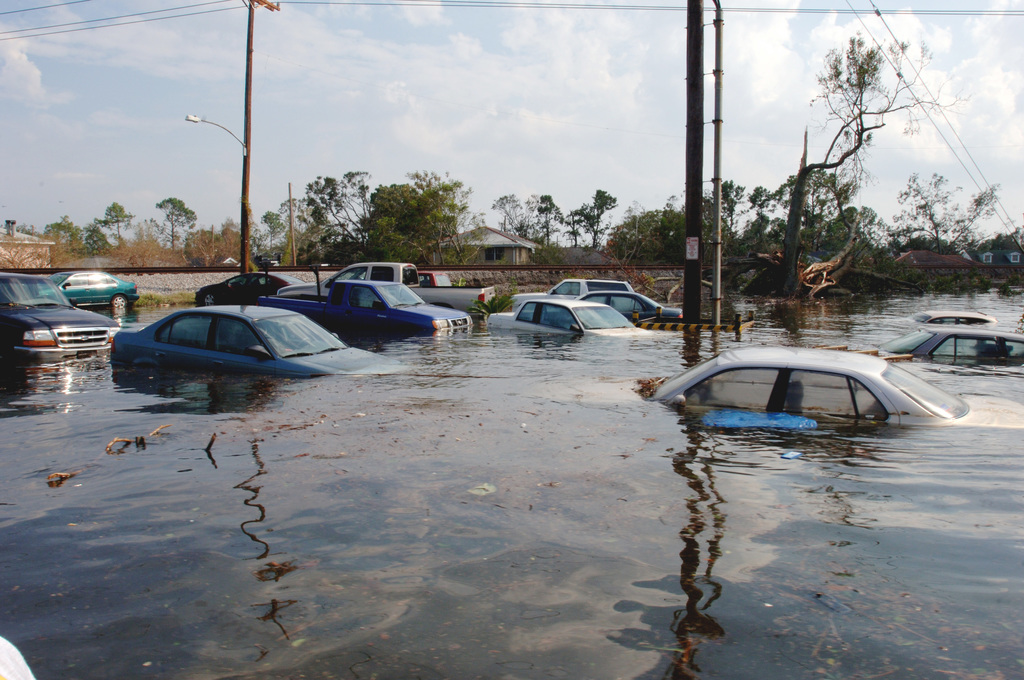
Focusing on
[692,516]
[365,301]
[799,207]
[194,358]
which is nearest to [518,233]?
[799,207]

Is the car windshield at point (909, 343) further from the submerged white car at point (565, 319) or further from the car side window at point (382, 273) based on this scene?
the car side window at point (382, 273)

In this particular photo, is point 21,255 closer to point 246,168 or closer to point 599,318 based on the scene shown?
point 246,168

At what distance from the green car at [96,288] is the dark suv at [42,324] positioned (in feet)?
50.4

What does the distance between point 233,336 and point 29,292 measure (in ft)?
19.9

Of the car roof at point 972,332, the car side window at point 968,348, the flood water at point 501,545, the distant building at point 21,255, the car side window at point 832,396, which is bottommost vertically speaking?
the flood water at point 501,545

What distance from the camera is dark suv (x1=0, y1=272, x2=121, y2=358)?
12781mm

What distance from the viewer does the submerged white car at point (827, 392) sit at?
6926 millimetres

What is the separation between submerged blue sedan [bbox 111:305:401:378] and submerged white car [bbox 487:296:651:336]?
17.8 feet

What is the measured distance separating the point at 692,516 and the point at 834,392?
8.32 feet

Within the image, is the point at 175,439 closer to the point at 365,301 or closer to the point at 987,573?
the point at 987,573

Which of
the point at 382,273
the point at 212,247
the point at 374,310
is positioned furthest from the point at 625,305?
the point at 212,247

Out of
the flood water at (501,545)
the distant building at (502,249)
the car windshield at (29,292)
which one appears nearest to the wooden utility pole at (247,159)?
the car windshield at (29,292)

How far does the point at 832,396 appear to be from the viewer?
276 inches

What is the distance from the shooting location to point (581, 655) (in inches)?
136
